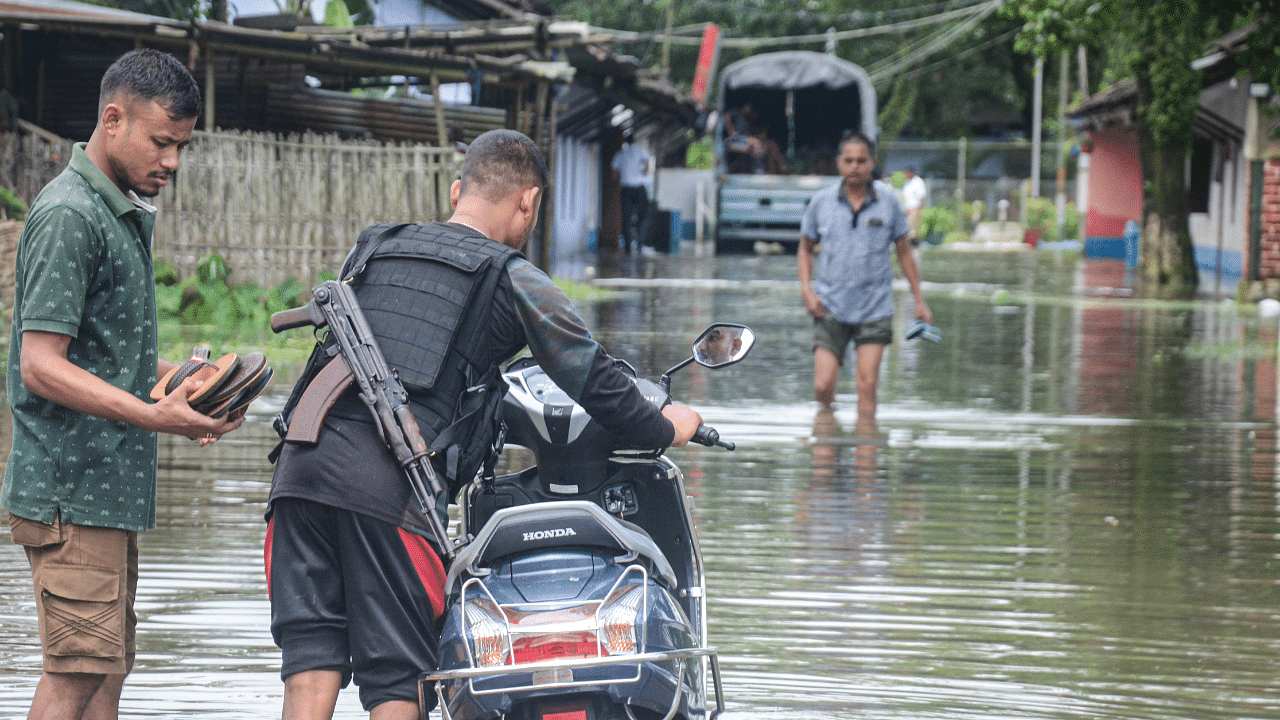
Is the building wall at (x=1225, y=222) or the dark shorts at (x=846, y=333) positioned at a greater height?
the building wall at (x=1225, y=222)

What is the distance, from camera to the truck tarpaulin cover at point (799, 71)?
3009 cm

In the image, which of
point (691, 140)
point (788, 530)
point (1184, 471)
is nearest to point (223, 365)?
point (788, 530)

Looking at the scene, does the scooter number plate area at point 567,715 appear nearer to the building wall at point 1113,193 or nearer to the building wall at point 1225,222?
the building wall at point 1225,222

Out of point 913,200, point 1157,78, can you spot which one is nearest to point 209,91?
point 1157,78

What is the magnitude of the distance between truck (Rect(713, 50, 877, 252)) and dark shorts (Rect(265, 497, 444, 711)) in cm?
2632

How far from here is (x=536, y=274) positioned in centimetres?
330

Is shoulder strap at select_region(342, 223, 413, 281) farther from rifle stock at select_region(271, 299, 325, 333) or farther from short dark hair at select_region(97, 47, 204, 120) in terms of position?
short dark hair at select_region(97, 47, 204, 120)

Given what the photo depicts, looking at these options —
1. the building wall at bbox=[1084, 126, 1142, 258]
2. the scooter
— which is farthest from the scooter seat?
the building wall at bbox=[1084, 126, 1142, 258]

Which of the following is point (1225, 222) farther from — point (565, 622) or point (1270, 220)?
point (565, 622)

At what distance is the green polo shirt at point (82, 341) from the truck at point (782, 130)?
26.2 m

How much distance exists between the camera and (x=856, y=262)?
934cm

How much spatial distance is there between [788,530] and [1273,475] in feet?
9.66

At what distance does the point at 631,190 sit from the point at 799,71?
5.88 metres

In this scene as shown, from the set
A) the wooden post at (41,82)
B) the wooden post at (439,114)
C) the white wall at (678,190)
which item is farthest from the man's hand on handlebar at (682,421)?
the white wall at (678,190)
